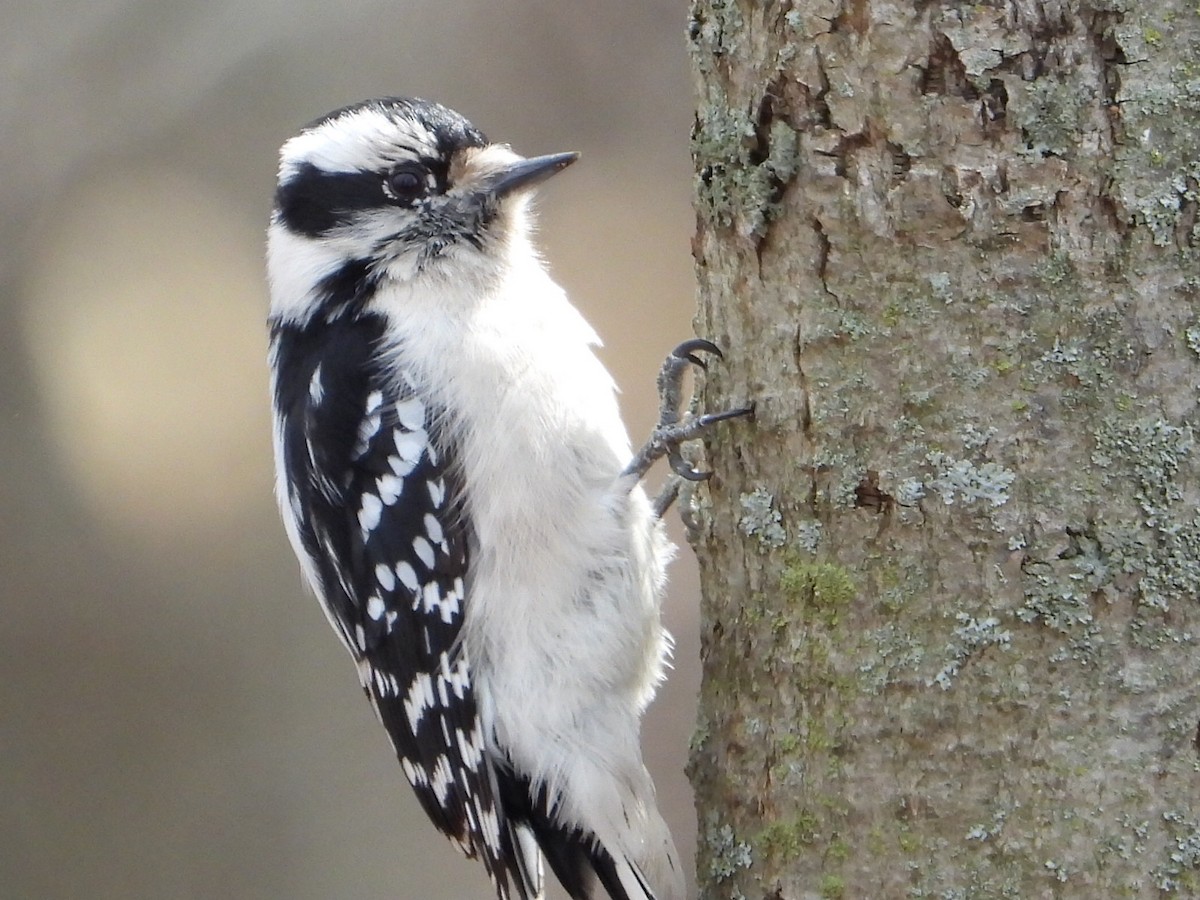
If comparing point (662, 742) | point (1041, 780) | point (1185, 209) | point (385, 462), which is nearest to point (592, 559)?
point (385, 462)

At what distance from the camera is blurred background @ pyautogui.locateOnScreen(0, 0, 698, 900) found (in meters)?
4.64

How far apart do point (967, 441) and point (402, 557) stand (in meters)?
1.12

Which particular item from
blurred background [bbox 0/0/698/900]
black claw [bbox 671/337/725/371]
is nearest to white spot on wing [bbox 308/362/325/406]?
black claw [bbox 671/337/725/371]

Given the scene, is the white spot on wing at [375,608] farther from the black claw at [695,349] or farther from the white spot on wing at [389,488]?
the black claw at [695,349]

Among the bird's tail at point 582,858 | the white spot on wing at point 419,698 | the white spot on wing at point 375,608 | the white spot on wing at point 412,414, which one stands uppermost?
the white spot on wing at point 412,414

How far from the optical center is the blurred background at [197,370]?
4641mm

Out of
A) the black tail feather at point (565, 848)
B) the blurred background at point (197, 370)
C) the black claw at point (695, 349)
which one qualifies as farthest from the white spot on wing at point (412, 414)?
the blurred background at point (197, 370)

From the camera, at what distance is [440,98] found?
4.89 meters

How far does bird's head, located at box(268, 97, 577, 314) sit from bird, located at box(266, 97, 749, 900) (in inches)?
0.7

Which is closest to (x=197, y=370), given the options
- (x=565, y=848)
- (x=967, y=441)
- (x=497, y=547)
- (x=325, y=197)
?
(x=325, y=197)

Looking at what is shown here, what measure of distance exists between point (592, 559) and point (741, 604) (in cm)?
43

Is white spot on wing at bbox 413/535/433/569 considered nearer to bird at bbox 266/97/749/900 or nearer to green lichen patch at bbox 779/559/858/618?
bird at bbox 266/97/749/900

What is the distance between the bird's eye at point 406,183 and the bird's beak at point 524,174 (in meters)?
0.14

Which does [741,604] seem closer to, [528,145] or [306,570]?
[306,570]
